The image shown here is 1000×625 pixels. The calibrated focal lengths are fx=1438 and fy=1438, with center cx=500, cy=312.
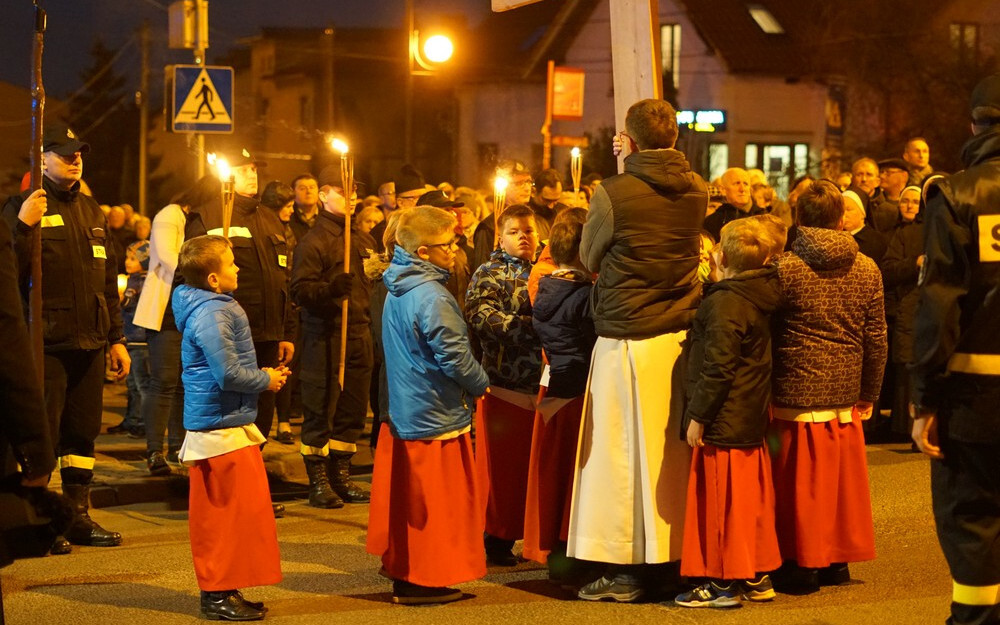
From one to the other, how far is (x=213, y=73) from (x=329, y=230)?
143 inches

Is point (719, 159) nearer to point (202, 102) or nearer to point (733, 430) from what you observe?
point (202, 102)

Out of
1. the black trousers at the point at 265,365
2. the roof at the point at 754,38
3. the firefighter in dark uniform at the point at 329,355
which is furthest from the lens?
the roof at the point at 754,38

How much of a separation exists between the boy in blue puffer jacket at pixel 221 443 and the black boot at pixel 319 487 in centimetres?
279

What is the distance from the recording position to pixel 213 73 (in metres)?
13.0

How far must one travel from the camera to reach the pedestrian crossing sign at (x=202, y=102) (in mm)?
12922

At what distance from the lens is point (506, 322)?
25.0 feet

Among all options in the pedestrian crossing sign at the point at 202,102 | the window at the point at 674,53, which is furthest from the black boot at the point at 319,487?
the window at the point at 674,53

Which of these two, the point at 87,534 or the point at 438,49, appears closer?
the point at 87,534

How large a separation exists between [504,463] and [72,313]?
2.71 m

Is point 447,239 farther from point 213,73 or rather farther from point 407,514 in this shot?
point 213,73

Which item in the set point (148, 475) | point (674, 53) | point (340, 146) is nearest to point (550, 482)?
point (340, 146)

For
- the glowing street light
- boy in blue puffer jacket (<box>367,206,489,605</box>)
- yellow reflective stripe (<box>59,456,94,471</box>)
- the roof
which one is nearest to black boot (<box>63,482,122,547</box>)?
yellow reflective stripe (<box>59,456,94,471</box>)

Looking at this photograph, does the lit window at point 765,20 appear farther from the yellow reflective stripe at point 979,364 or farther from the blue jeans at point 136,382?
the yellow reflective stripe at point 979,364

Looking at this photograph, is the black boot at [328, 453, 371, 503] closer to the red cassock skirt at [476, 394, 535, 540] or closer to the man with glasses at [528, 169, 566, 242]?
the red cassock skirt at [476, 394, 535, 540]
